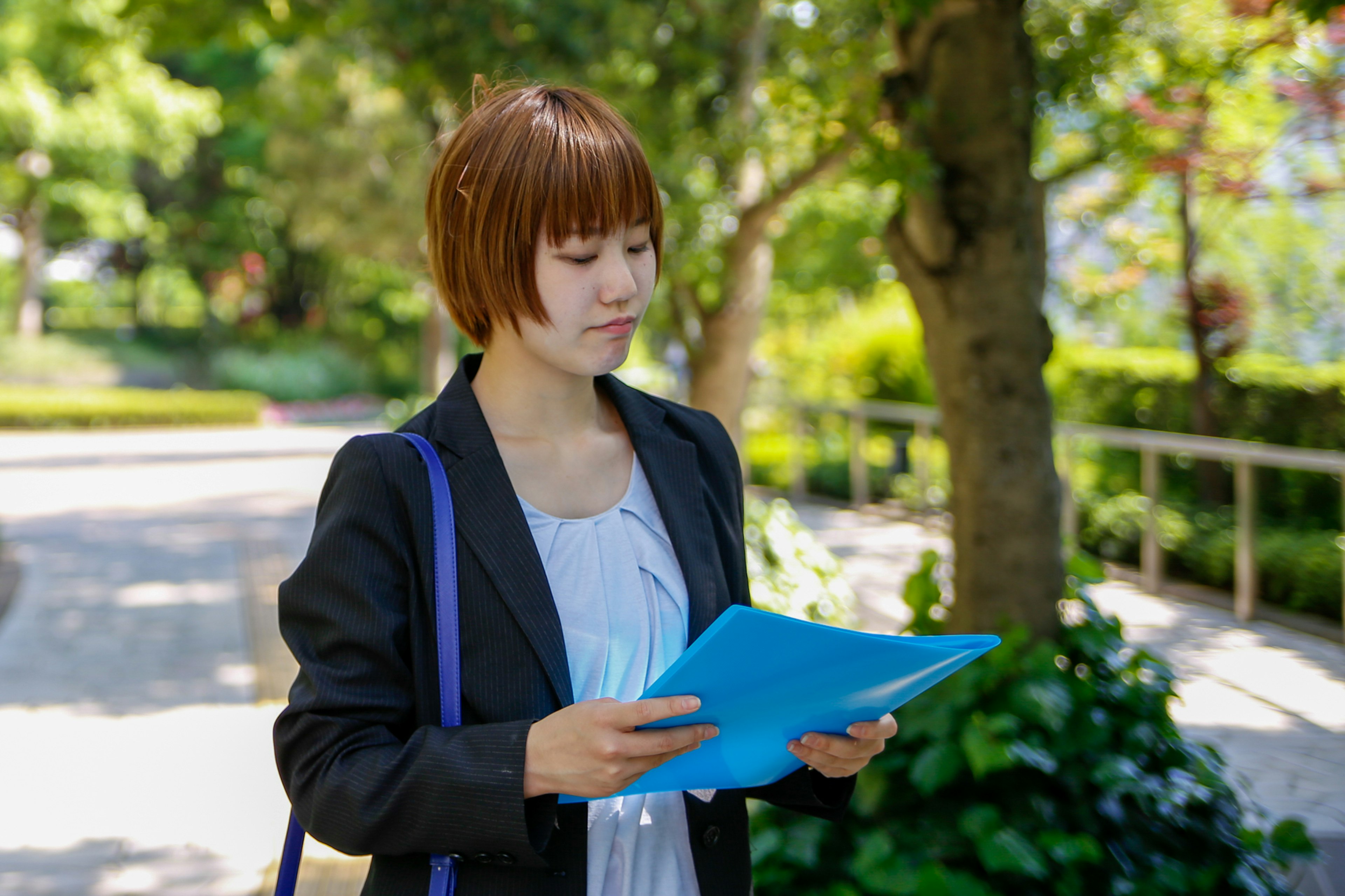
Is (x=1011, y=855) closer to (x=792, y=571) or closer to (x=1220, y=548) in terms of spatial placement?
(x=792, y=571)

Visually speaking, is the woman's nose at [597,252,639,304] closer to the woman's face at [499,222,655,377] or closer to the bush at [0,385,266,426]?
the woman's face at [499,222,655,377]

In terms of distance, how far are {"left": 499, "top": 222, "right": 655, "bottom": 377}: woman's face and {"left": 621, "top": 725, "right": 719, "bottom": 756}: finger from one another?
0.45m

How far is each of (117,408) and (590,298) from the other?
22.9 metres

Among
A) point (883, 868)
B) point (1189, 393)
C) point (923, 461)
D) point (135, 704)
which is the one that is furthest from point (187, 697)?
point (1189, 393)

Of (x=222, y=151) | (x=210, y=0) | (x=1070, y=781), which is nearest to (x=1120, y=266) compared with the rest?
(x=210, y=0)

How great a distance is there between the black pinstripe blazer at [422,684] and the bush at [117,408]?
892 inches

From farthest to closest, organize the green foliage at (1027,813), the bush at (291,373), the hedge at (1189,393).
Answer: the bush at (291,373) → the hedge at (1189,393) → the green foliage at (1027,813)

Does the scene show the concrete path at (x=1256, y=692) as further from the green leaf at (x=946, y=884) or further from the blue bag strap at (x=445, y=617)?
the blue bag strap at (x=445, y=617)

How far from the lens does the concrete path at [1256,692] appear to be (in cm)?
417

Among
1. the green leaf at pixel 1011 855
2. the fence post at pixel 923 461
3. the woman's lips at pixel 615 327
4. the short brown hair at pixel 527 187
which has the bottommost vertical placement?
the green leaf at pixel 1011 855

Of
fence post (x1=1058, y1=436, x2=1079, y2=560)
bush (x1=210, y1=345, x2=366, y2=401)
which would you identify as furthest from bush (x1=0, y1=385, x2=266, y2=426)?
fence post (x1=1058, y1=436, x2=1079, y2=560)

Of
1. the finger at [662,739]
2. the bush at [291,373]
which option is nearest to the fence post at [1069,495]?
the finger at [662,739]

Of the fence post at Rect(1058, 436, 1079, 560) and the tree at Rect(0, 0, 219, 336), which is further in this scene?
the tree at Rect(0, 0, 219, 336)

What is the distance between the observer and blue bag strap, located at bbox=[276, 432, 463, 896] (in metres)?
1.30
